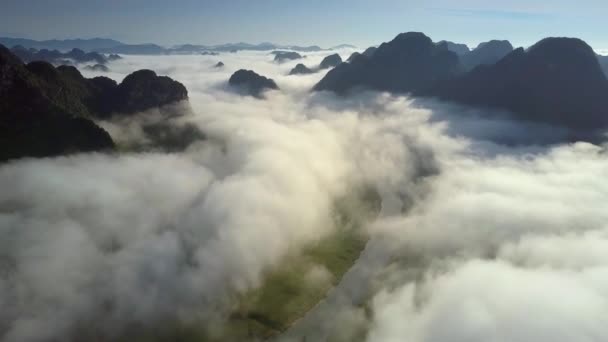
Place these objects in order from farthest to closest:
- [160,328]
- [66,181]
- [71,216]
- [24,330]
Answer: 1. [66,181]
2. [71,216]
3. [160,328]
4. [24,330]

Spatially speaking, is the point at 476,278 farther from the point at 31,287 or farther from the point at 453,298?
the point at 31,287

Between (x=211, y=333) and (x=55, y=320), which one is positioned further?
(x=211, y=333)

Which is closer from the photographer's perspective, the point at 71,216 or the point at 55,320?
the point at 55,320

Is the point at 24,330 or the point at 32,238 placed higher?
the point at 32,238

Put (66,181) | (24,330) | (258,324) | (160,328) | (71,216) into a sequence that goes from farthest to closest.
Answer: (66,181)
(71,216)
(258,324)
(160,328)
(24,330)

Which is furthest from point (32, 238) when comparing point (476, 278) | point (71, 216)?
point (476, 278)

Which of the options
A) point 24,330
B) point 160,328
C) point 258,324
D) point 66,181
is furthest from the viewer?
point 66,181

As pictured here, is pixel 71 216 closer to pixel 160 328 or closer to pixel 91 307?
pixel 91 307

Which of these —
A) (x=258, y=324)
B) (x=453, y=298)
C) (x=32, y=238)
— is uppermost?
(x=32, y=238)

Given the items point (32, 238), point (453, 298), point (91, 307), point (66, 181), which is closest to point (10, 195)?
point (66, 181)
